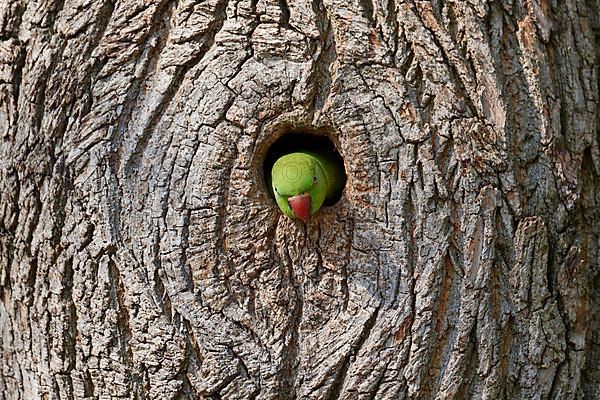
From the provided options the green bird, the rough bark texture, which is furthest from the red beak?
the rough bark texture

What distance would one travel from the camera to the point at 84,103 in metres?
2.89

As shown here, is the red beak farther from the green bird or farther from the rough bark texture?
the rough bark texture

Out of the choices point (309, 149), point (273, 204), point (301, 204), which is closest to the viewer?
point (301, 204)

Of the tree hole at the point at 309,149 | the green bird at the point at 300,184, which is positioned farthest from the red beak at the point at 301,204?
the tree hole at the point at 309,149

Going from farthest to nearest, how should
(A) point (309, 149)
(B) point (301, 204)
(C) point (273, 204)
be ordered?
(A) point (309, 149)
(C) point (273, 204)
(B) point (301, 204)

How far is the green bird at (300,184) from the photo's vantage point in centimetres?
271

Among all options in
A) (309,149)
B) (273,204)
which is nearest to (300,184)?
(273,204)

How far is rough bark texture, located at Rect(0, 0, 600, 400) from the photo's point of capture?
2.78 meters

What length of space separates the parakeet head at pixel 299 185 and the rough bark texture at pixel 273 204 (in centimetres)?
9

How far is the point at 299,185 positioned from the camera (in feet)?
8.87

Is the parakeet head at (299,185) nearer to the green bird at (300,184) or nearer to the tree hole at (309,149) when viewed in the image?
the green bird at (300,184)

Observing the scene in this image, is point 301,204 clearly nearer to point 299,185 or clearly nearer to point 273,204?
point 299,185

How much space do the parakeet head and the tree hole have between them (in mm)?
164

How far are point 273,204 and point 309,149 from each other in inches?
15.4
